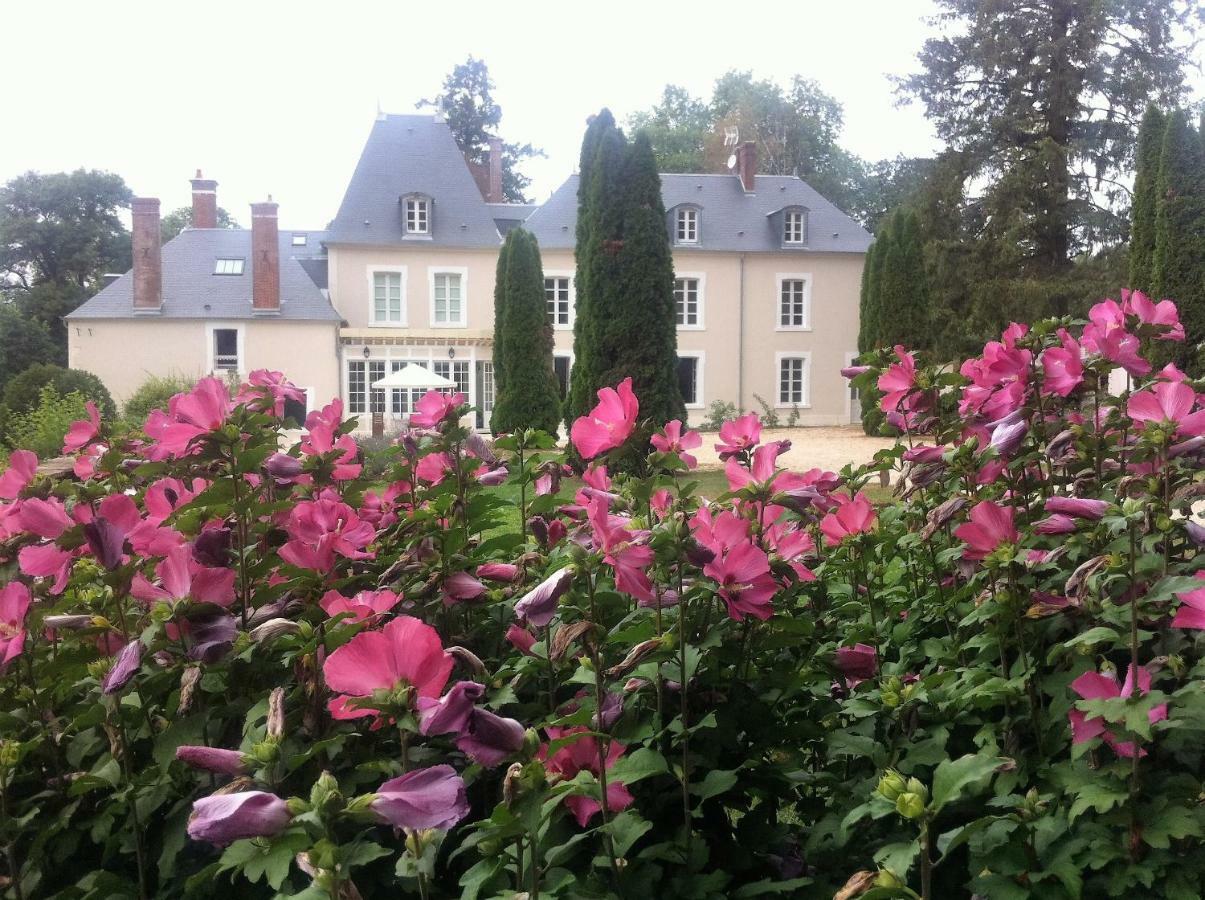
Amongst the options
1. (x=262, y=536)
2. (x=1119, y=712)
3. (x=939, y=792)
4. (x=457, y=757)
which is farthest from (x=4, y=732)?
(x=1119, y=712)

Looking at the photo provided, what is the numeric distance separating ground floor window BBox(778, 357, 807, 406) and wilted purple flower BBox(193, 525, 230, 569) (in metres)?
23.4

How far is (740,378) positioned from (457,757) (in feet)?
76.5

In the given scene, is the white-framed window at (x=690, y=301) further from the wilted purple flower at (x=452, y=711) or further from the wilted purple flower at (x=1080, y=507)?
the wilted purple flower at (x=452, y=711)

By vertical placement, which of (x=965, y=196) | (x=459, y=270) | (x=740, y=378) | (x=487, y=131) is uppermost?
(x=487, y=131)

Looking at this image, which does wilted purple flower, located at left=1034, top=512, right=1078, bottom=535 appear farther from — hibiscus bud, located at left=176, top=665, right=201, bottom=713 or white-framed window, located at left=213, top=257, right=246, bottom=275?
white-framed window, located at left=213, top=257, right=246, bottom=275

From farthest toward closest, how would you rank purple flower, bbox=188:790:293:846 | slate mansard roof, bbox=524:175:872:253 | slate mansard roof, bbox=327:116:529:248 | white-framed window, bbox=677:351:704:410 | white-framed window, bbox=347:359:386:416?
white-framed window, bbox=677:351:704:410 → slate mansard roof, bbox=524:175:872:253 → slate mansard roof, bbox=327:116:529:248 → white-framed window, bbox=347:359:386:416 → purple flower, bbox=188:790:293:846

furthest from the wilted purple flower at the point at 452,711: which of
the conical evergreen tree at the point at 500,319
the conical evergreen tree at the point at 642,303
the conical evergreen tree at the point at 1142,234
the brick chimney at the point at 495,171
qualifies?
the brick chimney at the point at 495,171

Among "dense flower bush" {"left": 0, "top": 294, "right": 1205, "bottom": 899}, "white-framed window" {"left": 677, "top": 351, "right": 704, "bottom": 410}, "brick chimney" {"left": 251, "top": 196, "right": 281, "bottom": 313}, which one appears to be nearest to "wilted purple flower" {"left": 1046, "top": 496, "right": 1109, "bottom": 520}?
"dense flower bush" {"left": 0, "top": 294, "right": 1205, "bottom": 899}

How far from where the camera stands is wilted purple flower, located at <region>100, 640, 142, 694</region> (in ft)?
3.57

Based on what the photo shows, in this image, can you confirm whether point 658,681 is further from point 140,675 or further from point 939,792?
point 140,675

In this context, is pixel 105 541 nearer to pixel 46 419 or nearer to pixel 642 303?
pixel 46 419

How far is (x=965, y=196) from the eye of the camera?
2273 cm

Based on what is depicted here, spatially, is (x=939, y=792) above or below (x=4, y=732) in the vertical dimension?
above

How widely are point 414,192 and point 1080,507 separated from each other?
77.4 feet
